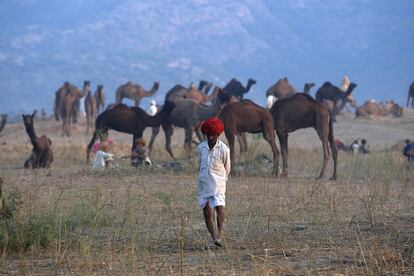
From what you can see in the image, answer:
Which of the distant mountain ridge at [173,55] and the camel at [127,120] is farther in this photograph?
the distant mountain ridge at [173,55]

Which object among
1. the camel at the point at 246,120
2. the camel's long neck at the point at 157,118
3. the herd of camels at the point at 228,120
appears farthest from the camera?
the camel's long neck at the point at 157,118

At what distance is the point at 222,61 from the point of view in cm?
10725

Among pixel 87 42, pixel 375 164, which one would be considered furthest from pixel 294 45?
pixel 375 164

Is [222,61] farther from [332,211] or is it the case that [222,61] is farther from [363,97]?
[332,211]

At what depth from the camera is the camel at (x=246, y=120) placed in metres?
20.2

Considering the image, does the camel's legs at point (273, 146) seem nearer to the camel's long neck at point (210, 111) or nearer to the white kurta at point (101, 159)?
the camel's long neck at point (210, 111)

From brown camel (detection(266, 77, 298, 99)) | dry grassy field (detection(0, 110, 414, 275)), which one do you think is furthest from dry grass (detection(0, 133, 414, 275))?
brown camel (detection(266, 77, 298, 99))

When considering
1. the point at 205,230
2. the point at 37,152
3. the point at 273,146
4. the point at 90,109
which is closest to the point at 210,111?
the point at 273,146

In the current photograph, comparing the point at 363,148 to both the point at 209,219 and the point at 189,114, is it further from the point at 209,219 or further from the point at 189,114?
the point at 209,219

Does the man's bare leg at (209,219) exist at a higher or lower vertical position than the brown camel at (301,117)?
lower

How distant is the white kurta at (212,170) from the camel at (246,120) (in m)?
9.06

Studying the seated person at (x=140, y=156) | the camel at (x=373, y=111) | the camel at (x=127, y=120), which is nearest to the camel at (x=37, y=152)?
the camel at (x=127, y=120)

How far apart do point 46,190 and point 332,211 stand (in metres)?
5.07

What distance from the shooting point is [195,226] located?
41.3 ft
